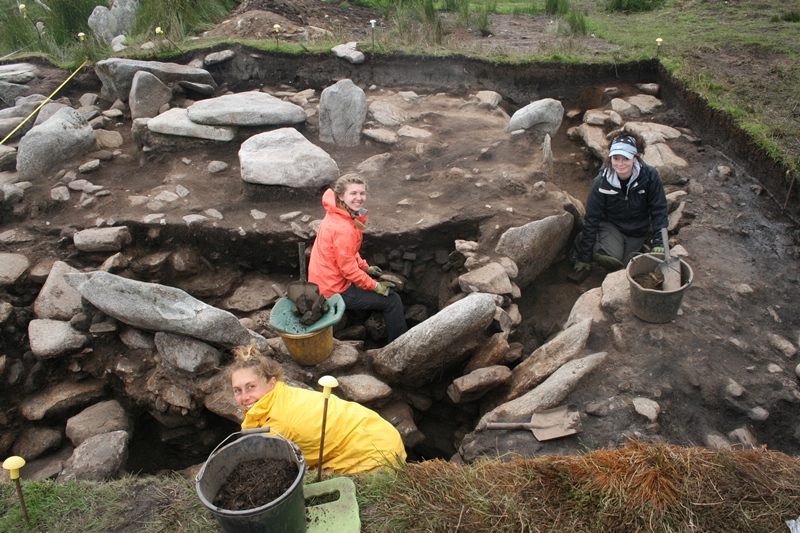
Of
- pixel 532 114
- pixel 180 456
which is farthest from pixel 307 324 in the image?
pixel 532 114

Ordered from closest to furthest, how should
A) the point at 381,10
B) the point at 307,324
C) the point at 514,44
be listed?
the point at 307,324 < the point at 514,44 < the point at 381,10

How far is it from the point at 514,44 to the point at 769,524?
895 cm

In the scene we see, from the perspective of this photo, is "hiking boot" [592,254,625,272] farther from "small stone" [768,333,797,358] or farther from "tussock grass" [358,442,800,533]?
"tussock grass" [358,442,800,533]

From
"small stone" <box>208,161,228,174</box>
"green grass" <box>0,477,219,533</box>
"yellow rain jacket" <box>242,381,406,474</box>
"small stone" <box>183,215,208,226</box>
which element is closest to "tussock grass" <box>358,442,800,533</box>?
"yellow rain jacket" <box>242,381,406,474</box>

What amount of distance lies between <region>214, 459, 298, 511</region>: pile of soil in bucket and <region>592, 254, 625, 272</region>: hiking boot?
14.1ft

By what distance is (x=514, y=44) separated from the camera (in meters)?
10.0

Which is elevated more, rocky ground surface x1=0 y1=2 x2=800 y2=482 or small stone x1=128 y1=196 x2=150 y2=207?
small stone x1=128 y1=196 x2=150 y2=207

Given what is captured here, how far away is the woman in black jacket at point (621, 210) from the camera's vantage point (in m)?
5.48

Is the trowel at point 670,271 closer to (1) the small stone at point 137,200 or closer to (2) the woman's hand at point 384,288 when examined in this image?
(2) the woman's hand at point 384,288

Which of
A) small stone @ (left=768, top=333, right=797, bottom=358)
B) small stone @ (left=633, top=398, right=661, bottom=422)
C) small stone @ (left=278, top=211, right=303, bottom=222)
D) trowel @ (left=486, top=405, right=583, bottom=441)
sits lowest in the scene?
trowel @ (left=486, top=405, right=583, bottom=441)

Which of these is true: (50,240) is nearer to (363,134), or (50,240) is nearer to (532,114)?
(363,134)

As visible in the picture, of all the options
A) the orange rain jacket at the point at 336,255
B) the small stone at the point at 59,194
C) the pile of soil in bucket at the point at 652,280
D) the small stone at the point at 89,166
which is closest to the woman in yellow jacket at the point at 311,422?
the orange rain jacket at the point at 336,255

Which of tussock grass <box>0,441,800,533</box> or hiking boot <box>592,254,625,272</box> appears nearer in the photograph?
Result: tussock grass <box>0,441,800,533</box>

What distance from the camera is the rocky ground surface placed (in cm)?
400
